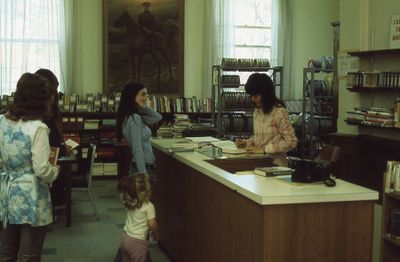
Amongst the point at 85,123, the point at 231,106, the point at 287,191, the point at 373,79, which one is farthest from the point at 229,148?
→ the point at 85,123

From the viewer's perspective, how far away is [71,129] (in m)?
9.26

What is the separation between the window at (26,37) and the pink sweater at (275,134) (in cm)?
567

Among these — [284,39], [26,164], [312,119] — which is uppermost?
[284,39]

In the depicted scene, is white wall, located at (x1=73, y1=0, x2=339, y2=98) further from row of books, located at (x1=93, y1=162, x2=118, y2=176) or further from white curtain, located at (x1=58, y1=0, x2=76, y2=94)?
row of books, located at (x1=93, y1=162, x2=118, y2=176)

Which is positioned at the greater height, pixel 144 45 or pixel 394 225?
pixel 144 45

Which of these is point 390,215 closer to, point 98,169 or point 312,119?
point 312,119

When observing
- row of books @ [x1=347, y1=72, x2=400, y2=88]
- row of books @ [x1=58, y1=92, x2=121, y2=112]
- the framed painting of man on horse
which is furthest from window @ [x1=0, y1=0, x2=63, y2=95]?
row of books @ [x1=347, y1=72, x2=400, y2=88]

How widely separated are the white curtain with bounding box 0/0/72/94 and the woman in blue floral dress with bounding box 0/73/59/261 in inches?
250

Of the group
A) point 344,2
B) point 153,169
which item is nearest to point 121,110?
point 153,169

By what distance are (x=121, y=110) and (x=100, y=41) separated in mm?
5304

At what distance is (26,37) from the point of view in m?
9.31

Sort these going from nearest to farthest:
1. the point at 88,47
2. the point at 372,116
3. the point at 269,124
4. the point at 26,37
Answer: the point at 269,124 < the point at 372,116 < the point at 26,37 < the point at 88,47

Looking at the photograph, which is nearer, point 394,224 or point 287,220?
point 287,220

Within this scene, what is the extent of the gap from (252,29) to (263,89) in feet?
20.2
